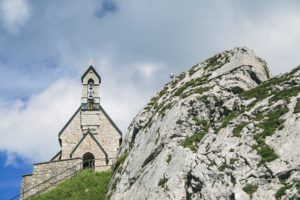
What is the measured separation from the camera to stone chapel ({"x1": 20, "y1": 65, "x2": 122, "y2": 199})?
35.2 m

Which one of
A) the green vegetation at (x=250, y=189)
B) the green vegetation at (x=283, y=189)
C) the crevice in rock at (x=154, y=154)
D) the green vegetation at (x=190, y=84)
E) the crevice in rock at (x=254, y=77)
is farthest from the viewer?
the green vegetation at (x=190, y=84)

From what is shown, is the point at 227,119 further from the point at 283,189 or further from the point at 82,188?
the point at 82,188

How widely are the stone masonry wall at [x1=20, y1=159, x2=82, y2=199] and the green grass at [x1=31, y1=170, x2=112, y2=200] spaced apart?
6.81 ft

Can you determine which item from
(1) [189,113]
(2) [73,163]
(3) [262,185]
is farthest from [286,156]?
(2) [73,163]

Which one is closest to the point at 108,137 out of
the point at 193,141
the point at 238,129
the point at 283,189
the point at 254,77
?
the point at 254,77

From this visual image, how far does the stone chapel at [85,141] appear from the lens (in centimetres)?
3522

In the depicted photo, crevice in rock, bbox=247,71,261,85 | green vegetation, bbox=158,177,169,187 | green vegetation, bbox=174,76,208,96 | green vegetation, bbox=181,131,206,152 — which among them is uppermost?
green vegetation, bbox=174,76,208,96

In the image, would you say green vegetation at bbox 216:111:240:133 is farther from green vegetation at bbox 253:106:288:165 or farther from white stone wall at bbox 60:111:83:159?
white stone wall at bbox 60:111:83:159

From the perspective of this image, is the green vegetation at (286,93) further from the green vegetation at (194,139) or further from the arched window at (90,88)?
the arched window at (90,88)

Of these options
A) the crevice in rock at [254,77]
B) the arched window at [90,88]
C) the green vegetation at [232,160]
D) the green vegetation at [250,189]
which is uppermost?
the arched window at [90,88]

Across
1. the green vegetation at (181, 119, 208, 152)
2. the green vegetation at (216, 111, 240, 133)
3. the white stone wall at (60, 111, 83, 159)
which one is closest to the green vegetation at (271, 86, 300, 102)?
the green vegetation at (216, 111, 240, 133)

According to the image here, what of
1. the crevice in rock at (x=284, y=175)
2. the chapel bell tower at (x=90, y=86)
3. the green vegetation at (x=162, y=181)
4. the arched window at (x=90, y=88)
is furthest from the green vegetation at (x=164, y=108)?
the arched window at (x=90, y=88)

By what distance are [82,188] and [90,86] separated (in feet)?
75.5

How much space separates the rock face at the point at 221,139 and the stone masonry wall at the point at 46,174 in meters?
9.94
